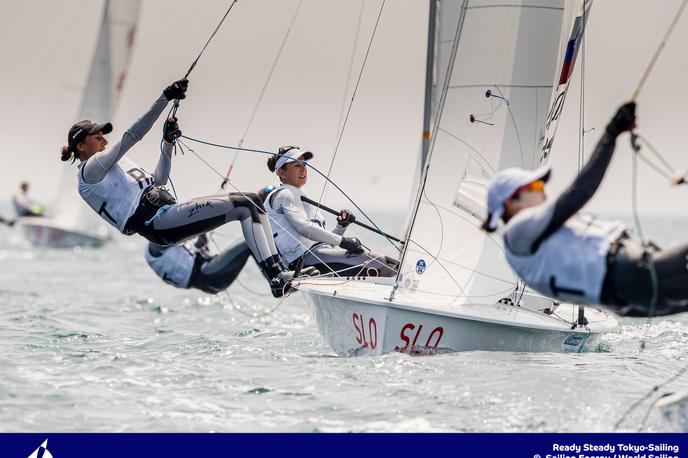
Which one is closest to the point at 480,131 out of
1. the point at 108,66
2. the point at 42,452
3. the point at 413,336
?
the point at 413,336

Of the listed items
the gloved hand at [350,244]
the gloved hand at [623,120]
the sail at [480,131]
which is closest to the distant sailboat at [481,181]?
the sail at [480,131]

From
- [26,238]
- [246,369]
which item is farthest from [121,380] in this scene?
[26,238]

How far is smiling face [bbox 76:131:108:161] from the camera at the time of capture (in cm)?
606

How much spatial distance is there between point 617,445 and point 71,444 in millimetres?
2251

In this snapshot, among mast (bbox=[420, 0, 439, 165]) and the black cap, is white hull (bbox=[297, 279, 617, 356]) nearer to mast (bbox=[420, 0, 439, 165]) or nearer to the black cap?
the black cap

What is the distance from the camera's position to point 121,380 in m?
5.12

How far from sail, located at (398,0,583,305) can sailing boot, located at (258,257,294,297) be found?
2.40 ft

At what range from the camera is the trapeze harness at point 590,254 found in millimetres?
3738

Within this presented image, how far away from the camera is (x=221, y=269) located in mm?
7426

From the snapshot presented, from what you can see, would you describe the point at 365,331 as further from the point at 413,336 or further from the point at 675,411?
the point at 675,411

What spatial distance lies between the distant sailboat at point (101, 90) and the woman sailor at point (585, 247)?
16522 mm

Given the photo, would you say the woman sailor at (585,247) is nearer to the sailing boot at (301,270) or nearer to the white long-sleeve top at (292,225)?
the sailing boot at (301,270)

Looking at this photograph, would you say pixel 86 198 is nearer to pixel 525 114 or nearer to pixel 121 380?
pixel 121 380

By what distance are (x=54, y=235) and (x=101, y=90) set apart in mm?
3148
